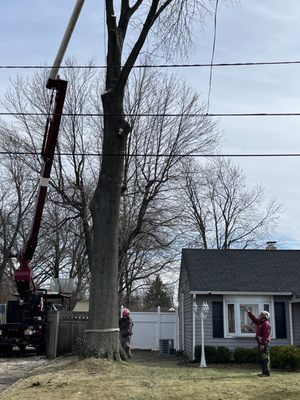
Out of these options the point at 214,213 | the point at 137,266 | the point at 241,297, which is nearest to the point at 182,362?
the point at 241,297

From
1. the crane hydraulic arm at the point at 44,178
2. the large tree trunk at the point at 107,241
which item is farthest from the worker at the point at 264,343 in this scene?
the crane hydraulic arm at the point at 44,178

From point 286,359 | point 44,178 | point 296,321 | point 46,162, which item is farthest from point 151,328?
point 46,162

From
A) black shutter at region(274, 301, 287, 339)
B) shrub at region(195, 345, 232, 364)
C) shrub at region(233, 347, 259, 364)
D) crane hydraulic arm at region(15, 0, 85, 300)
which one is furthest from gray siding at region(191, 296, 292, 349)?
crane hydraulic arm at region(15, 0, 85, 300)

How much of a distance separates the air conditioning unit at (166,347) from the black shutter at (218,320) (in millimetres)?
4378

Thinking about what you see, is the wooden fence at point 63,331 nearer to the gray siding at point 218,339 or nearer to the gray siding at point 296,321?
the gray siding at point 218,339

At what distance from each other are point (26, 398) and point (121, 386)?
6.11 ft

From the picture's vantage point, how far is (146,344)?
25.5 meters

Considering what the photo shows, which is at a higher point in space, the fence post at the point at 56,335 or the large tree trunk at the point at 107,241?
the large tree trunk at the point at 107,241

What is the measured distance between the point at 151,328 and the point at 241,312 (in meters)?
7.39

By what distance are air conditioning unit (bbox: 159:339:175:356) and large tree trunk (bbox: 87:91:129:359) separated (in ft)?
33.7

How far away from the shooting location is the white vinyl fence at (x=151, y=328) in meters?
25.3

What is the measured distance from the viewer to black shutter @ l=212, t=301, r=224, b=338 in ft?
62.6

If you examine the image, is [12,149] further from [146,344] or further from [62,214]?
[146,344]

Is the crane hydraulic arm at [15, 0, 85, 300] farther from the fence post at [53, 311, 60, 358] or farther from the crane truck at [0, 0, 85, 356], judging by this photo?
the fence post at [53, 311, 60, 358]
